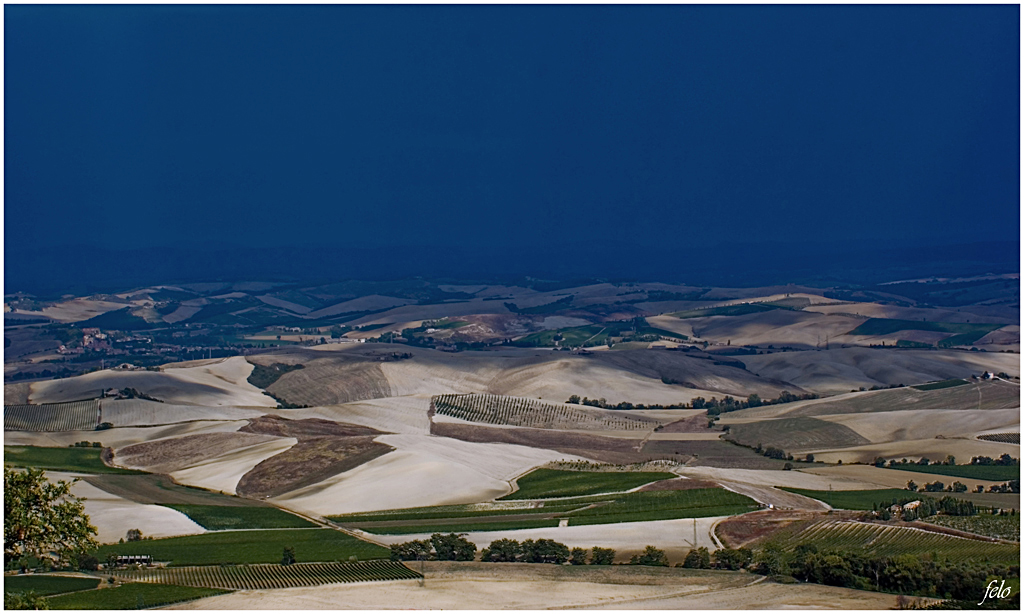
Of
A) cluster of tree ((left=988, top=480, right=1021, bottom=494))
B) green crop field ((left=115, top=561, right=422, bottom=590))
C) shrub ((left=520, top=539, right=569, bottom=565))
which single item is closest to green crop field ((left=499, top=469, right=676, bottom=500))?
shrub ((left=520, top=539, right=569, bottom=565))

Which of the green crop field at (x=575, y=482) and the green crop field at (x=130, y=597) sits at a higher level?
the green crop field at (x=575, y=482)

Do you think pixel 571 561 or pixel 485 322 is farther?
pixel 485 322

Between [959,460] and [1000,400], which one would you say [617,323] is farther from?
[959,460]

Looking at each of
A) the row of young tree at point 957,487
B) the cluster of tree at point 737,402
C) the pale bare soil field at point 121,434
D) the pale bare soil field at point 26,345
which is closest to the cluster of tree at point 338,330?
the pale bare soil field at point 26,345

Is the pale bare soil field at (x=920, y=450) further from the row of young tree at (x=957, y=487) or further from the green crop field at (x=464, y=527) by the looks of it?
the green crop field at (x=464, y=527)

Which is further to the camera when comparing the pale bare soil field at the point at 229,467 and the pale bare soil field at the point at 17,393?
the pale bare soil field at the point at 17,393

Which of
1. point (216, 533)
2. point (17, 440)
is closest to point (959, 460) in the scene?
point (216, 533)

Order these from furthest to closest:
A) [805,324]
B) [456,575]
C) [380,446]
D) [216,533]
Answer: [805,324]
[380,446]
[216,533]
[456,575]
